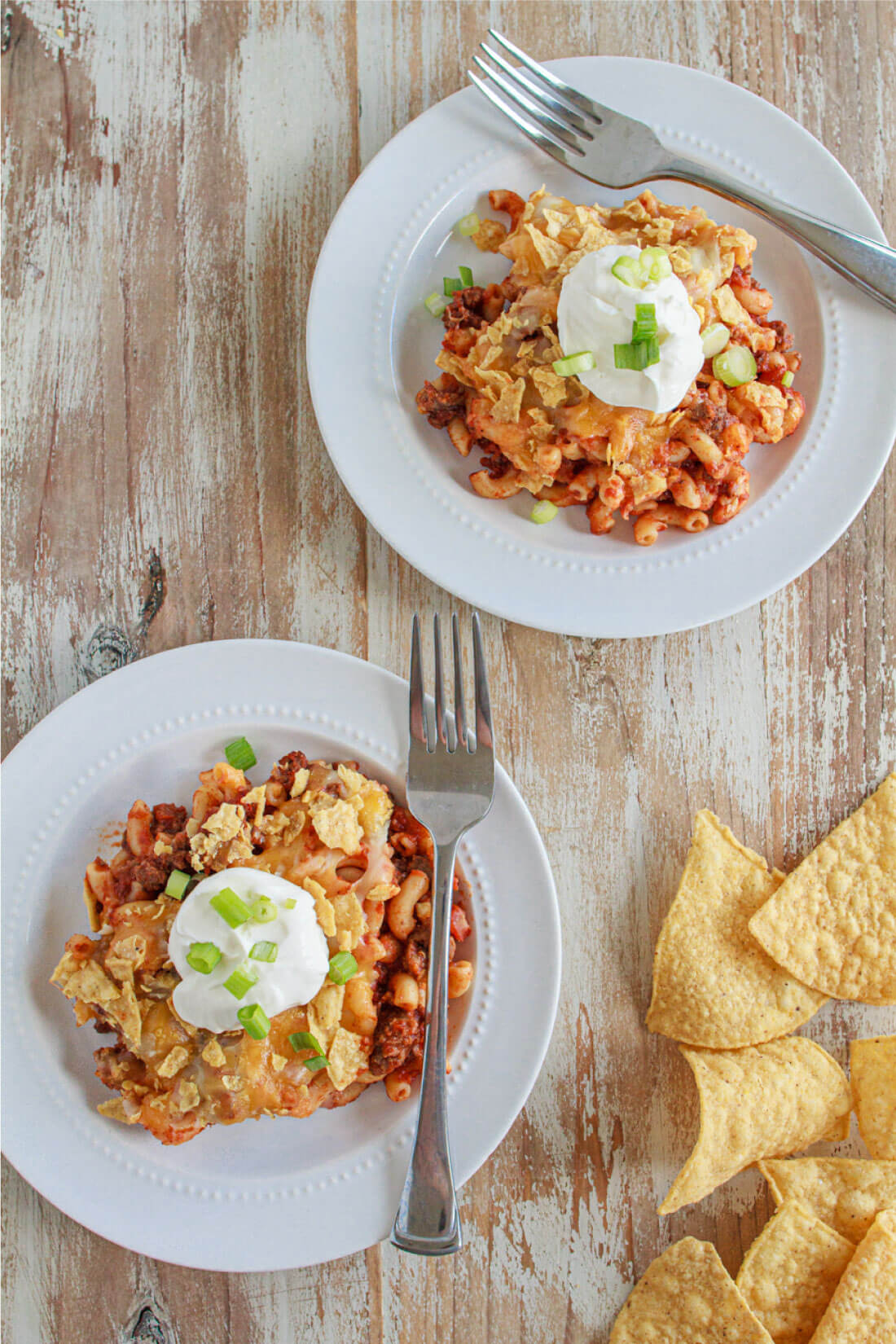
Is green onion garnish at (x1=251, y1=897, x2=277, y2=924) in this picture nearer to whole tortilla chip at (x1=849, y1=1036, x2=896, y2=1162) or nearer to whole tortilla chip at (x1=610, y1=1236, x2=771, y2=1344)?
whole tortilla chip at (x1=610, y1=1236, x2=771, y2=1344)

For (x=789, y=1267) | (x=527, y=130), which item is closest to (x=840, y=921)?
(x=789, y=1267)

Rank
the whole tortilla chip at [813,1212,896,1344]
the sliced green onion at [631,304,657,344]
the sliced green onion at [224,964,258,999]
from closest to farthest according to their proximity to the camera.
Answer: the sliced green onion at [224,964,258,999], the sliced green onion at [631,304,657,344], the whole tortilla chip at [813,1212,896,1344]

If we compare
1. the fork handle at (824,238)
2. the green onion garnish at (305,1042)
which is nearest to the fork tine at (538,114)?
the fork handle at (824,238)

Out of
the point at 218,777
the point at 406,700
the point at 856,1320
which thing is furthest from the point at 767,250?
the point at 856,1320

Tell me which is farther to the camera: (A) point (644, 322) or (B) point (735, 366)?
(B) point (735, 366)

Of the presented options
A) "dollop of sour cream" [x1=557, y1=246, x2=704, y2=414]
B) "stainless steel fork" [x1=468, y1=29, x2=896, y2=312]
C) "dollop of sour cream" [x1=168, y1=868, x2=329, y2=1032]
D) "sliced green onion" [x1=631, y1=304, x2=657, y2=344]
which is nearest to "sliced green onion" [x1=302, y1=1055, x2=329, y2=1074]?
"dollop of sour cream" [x1=168, y1=868, x2=329, y2=1032]

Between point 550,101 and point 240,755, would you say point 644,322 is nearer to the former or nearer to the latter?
point 550,101

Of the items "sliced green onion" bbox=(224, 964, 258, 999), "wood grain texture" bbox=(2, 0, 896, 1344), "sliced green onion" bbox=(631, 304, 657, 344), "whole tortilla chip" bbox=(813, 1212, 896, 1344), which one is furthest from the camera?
"wood grain texture" bbox=(2, 0, 896, 1344)

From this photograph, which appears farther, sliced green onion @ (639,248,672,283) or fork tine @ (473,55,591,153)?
fork tine @ (473,55,591,153)
